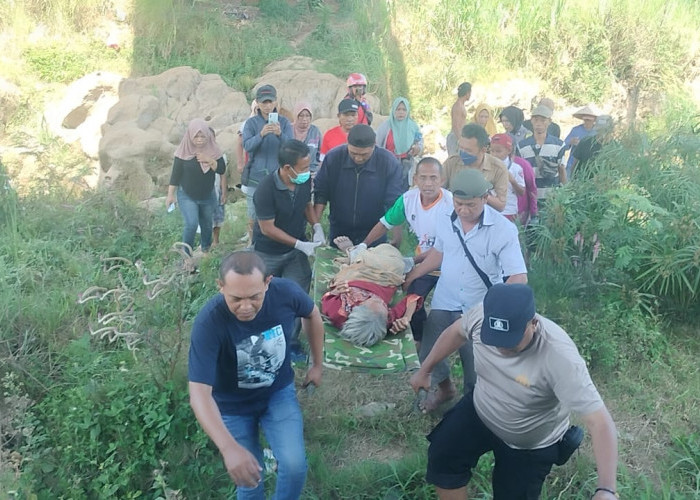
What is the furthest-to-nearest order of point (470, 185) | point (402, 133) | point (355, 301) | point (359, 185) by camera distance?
point (402, 133)
point (359, 185)
point (355, 301)
point (470, 185)

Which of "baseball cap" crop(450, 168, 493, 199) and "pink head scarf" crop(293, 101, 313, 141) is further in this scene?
"pink head scarf" crop(293, 101, 313, 141)

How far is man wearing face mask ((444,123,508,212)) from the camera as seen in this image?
4988 mm

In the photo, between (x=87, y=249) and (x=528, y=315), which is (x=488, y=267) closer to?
(x=528, y=315)

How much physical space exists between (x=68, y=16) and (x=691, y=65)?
11191mm

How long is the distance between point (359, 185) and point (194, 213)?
195 centimetres

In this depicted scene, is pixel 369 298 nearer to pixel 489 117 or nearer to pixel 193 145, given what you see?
pixel 193 145

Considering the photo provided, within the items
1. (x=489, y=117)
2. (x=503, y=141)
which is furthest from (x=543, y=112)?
(x=503, y=141)

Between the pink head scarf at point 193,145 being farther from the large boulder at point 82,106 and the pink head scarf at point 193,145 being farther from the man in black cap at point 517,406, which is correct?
the large boulder at point 82,106

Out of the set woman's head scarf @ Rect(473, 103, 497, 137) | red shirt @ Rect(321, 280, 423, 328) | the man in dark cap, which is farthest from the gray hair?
woman's head scarf @ Rect(473, 103, 497, 137)

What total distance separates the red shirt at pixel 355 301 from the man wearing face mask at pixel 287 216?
1.55ft

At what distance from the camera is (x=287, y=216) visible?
4781 mm

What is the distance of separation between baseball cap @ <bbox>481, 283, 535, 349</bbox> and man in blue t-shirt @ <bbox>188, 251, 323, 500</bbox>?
3.24 feet

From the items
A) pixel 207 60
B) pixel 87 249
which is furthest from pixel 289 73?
pixel 87 249

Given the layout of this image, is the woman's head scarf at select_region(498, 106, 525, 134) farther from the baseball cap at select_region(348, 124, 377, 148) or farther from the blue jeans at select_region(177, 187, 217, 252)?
the blue jeans at select_region(177, 187, 217, 252)
